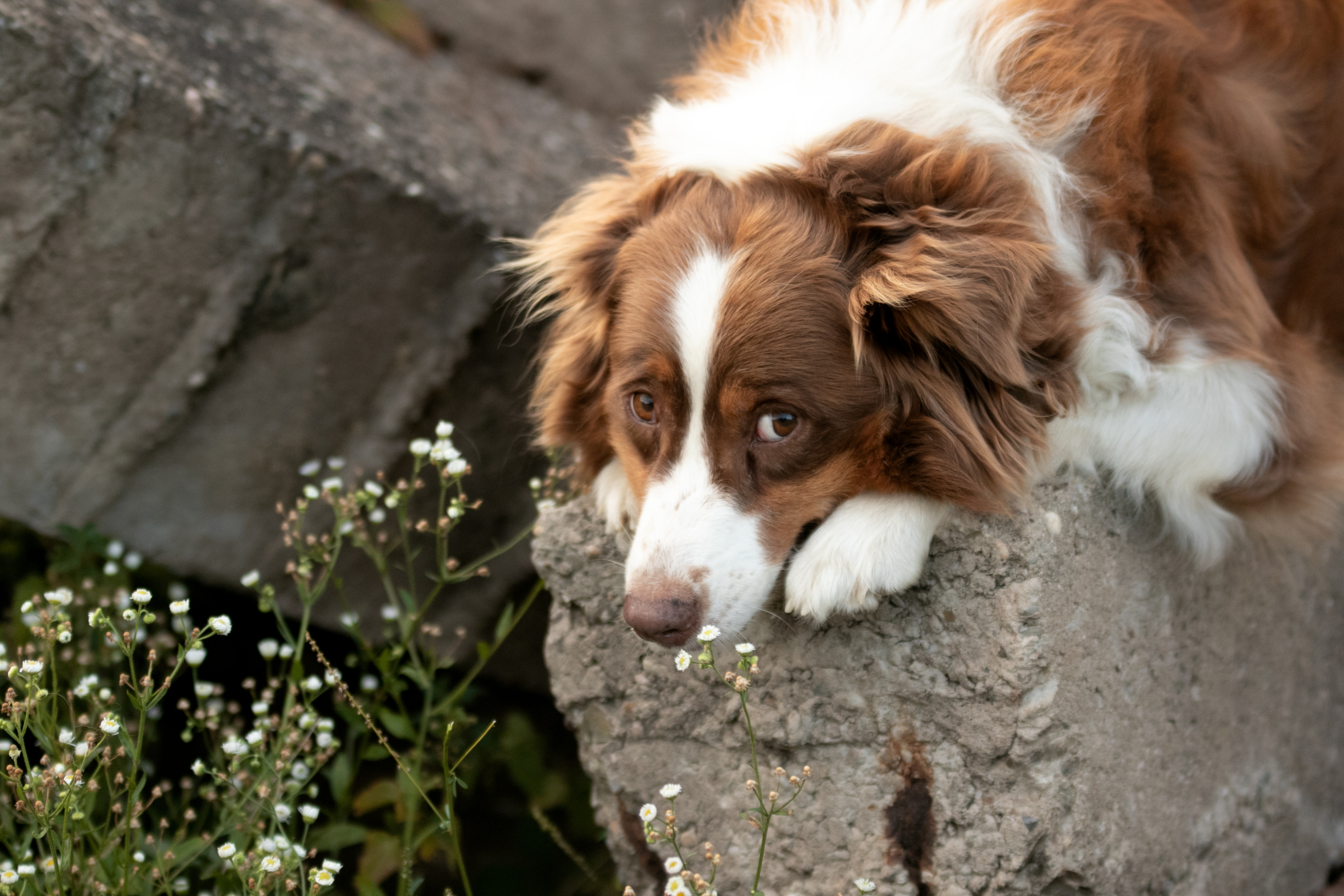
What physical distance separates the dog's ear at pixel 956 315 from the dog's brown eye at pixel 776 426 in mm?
211

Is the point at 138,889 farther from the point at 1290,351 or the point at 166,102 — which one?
the point at 1290,351

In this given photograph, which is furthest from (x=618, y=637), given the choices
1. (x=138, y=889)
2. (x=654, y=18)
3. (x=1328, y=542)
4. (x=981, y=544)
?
(x=654, y=18)

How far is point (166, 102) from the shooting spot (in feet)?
11.0

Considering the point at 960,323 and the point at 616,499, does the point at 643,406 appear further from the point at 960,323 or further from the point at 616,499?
the point at 960,323

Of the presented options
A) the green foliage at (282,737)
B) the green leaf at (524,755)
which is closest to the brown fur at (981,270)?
the green foliage at (282,737)

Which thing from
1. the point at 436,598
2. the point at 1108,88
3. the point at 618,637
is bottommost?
the point at 436,598

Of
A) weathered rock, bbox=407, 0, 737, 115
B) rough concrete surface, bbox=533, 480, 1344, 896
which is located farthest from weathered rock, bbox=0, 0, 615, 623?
weathered rock, bbox=407, 0, 737, 115

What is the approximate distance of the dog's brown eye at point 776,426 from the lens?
2482 mm

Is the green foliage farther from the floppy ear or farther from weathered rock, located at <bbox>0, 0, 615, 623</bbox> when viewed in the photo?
the floppy ear

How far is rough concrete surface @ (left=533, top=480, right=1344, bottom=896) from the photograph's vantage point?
8.12 feet

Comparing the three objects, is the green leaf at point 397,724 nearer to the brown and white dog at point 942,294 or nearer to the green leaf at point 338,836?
the green leaf at point 338,836

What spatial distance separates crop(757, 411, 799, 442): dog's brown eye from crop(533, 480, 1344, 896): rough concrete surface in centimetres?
42

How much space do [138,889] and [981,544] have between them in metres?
2.01

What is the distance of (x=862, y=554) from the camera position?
7.97 ft
